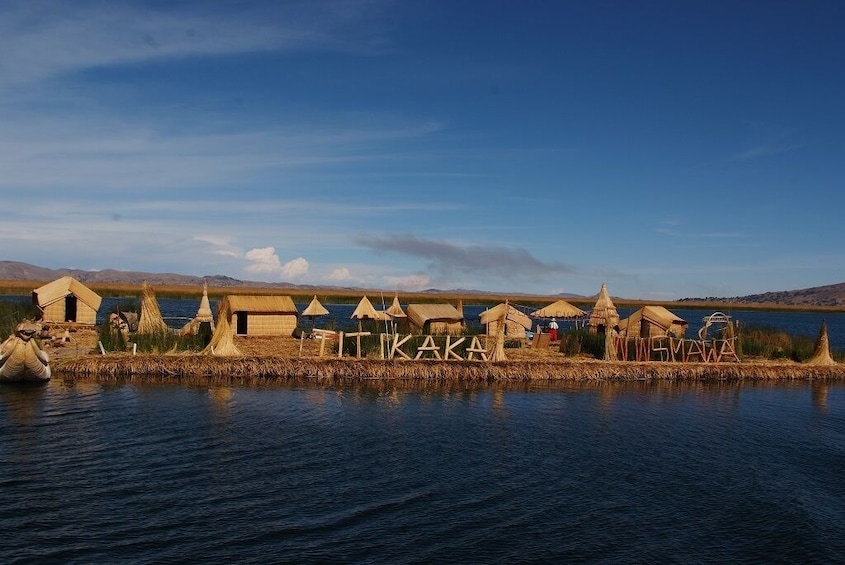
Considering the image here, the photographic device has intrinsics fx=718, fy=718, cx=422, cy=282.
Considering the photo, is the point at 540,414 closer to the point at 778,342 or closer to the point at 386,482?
the point at 386,482

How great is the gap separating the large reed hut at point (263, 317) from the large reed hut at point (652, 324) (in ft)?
66.8

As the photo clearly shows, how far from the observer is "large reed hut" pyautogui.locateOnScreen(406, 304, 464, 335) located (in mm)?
42062

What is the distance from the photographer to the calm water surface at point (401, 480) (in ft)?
42.2

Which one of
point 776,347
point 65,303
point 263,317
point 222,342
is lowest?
point 776,347

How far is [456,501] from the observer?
15.2 meters

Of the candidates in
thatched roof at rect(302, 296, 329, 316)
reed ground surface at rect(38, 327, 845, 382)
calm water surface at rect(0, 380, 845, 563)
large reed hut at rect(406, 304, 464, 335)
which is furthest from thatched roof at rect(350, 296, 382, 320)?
calm water surface at rect(0, 380, 845, 563)

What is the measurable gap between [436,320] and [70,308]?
2173cm

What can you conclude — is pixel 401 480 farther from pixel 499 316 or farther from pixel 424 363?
pixel 499 316

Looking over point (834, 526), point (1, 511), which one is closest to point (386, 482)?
point (1, 511)

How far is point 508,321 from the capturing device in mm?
45188

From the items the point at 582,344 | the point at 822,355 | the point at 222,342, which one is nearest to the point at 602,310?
the point at 582,344

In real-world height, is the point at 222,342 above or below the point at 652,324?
below

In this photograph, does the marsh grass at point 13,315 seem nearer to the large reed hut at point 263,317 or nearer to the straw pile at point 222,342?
the straw pile at point 222,342

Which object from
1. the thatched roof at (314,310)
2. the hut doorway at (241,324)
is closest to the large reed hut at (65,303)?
the hut doorway at (241,324)
